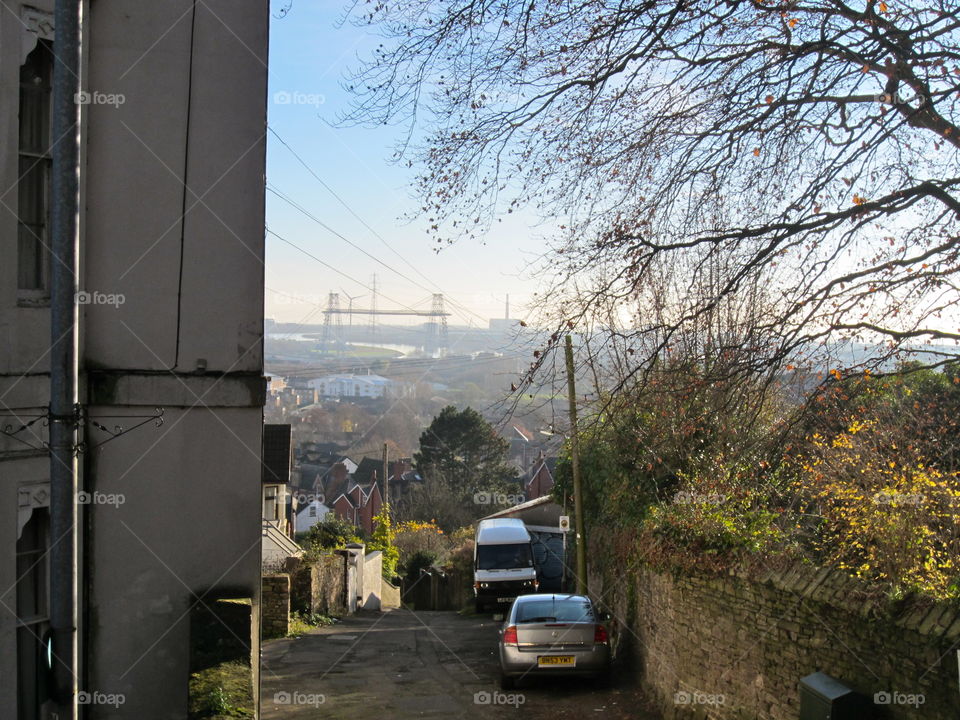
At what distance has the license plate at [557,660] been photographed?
47.4 feet

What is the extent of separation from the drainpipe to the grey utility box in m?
6.21

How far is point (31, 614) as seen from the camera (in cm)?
744

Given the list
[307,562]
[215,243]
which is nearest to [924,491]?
[215,243]

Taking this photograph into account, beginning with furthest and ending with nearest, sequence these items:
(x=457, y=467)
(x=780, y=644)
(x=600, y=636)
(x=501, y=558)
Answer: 1. (x=457, y=467)
2. (x=501, y=558)
3. (x=600, y=636)
4. (x=780, y=644)

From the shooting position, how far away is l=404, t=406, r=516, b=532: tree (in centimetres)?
6084

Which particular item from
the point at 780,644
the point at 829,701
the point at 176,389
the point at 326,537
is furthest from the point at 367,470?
the point at 829,701

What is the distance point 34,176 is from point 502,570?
2216 centimetres

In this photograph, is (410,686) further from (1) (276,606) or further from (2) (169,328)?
(2) (169,328)

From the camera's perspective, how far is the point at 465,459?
202 feet

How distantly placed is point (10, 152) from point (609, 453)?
15811 mm

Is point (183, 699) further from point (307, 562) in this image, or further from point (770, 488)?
point (307, 562)

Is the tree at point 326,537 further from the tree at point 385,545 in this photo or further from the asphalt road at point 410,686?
the asphalt road at point 410,686

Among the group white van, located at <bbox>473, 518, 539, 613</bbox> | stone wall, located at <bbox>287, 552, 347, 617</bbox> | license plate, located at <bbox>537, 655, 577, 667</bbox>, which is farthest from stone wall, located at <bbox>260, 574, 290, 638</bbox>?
license plate, located at <bbox>537, 655, 577, 667</bbox>

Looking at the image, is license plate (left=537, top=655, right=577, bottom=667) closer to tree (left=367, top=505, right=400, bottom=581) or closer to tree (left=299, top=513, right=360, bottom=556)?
tree (left=299, top=513, right=360, bottom=556)
